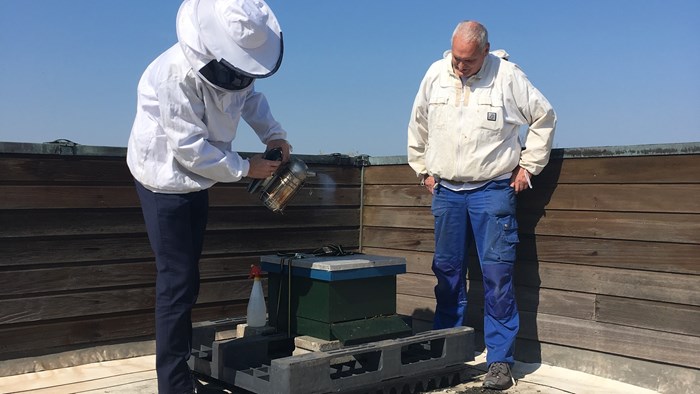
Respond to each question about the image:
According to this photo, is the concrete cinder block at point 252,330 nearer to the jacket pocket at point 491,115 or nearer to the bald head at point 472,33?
the jacket pocket at point 491,115

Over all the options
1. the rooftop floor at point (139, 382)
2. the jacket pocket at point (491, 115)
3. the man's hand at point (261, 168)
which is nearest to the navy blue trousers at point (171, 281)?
the man's hand at point (261, 168)

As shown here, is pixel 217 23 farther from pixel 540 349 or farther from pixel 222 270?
pixel 540 349

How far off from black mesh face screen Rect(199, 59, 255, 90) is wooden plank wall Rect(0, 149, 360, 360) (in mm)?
1352

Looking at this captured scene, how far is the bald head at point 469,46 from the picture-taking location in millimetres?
3553

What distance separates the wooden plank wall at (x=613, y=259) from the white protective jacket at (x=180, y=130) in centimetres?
184

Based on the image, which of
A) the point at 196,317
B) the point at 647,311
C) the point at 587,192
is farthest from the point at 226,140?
the point at 647,311

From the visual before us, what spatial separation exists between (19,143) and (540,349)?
119 inches

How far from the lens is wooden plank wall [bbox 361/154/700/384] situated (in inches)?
131

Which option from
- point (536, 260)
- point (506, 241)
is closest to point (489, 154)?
point (506, 241)

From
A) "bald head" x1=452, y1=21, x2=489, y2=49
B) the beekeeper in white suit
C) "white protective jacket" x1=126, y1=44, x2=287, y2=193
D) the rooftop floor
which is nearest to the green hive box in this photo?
the rooftop floor

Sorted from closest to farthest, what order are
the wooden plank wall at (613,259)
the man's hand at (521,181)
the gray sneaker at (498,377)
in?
the wooden plank wall at (613,259)
the gray sneaker at (498,377)
the man's hand at (521,181)

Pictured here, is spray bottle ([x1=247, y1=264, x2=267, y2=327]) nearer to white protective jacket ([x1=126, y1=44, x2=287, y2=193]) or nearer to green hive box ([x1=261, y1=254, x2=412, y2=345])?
green hive box ([x1=261, y1=254, x2=412, y2=345])

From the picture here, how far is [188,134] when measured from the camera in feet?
9.04

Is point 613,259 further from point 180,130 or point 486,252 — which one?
point 180,130
